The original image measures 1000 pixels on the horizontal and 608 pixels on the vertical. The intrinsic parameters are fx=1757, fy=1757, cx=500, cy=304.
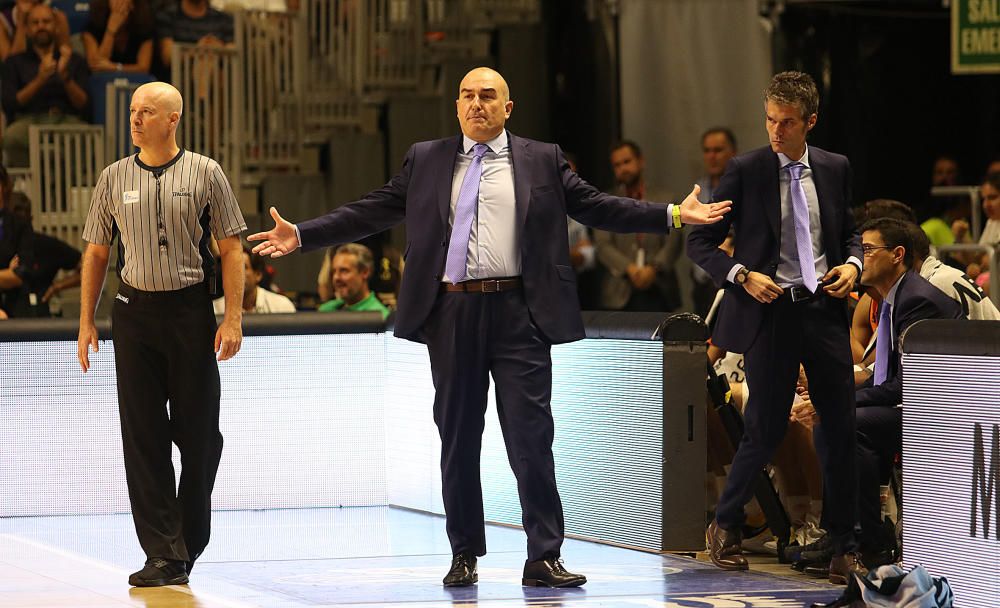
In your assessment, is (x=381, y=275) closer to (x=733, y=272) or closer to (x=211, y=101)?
(x=211, y=101)

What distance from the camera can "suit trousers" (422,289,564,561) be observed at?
6266 millimetres

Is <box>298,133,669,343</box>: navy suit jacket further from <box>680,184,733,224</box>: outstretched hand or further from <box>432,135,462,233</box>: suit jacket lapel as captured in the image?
<box>680,184,733,224</box>: outstretched hand

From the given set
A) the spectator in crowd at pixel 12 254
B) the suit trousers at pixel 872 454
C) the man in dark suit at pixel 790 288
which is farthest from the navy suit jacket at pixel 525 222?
the spectator in crowd at pixel 12 254

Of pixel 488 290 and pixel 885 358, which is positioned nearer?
pixel 488 290

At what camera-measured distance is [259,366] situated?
8.45 metres

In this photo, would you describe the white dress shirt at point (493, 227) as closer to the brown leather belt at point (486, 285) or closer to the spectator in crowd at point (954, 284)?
the brown leather belt at point (486, 285)

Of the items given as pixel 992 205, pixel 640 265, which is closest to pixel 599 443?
pixel 992 205

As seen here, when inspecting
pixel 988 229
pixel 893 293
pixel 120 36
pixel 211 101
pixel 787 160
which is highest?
pixel 120 36

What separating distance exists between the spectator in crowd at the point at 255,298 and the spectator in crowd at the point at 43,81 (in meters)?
3.09

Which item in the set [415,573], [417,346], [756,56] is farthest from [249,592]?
[756,56]

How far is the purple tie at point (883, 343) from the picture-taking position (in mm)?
6367

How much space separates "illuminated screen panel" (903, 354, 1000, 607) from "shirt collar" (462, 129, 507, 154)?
1660 mm

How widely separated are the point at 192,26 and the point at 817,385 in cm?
803

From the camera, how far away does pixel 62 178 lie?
12078 millimetres
